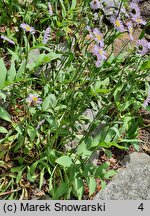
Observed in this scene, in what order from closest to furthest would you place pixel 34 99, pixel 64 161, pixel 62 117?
pixel 64 161
pixel 34 99
pixel 62 117

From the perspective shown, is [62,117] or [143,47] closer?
[143,47]

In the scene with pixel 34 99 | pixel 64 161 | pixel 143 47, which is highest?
pixel 143 47

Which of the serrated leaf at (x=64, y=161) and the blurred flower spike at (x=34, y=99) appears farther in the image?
the blurred flower spike at (x=34, y=99)

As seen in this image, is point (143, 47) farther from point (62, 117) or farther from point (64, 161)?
point (64, 161)

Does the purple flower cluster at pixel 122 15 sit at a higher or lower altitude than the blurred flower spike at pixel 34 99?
A: higher

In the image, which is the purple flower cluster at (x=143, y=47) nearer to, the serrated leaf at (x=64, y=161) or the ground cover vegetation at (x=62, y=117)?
the ground cover vegetation at (x=62, y=117)

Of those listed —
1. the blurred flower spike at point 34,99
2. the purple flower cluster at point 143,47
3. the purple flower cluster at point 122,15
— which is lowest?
the blurred flower spike at point 34,99

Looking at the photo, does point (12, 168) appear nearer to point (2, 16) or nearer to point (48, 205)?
point (48, 205)

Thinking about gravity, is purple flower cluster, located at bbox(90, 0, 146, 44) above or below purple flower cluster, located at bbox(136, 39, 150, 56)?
above

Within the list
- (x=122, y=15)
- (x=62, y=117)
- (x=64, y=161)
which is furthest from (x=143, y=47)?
(x=64, y=161)

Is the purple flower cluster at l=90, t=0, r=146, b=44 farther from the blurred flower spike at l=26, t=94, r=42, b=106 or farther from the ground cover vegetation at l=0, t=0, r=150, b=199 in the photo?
the blurred flower spike at l=26, t=94, r=42, b=106

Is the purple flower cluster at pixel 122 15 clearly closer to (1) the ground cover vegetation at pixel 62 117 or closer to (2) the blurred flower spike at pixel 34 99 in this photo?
(1) the ground cover vegetation at pixel 62 117

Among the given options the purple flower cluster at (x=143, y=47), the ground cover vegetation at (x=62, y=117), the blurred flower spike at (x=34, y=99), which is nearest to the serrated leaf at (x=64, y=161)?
the ground cover vegetation at (x=62, y=117)

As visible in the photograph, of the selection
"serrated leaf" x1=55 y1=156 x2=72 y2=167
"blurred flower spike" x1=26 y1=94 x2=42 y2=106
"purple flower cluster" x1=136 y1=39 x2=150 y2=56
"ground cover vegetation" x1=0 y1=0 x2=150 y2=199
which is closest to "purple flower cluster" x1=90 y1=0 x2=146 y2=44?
"ground cover vegetation" x1=0 y1=0 x2=150 y2=199
